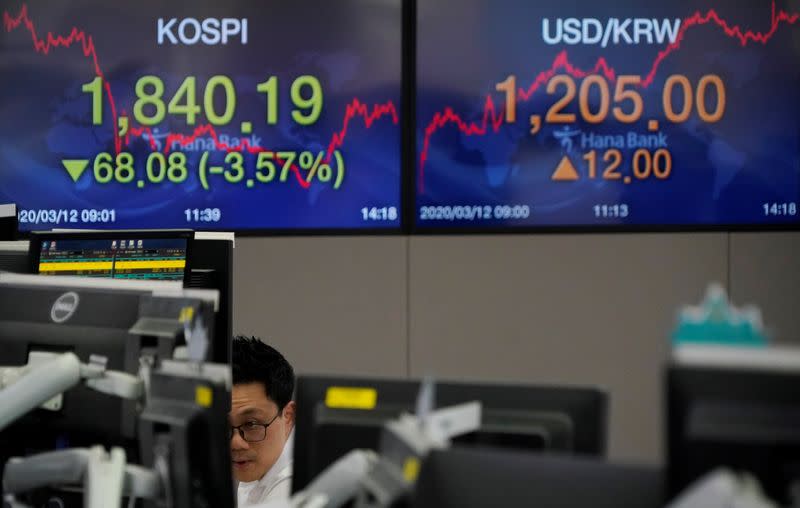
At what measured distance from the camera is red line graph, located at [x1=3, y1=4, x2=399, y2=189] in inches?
133

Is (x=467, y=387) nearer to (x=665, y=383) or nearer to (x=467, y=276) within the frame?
(x=665, y=383)

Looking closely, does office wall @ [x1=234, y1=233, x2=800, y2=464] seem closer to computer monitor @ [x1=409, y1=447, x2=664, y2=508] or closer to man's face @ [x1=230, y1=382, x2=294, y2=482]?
man's face @ [x1=230, y1=382, x2=294, y2=482]

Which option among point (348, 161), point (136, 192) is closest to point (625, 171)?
point (348, 161)

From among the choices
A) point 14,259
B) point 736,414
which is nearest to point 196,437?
point 736,414

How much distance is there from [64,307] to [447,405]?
70 cm

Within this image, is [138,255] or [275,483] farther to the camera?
[275,483]

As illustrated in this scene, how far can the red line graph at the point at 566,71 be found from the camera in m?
3.29

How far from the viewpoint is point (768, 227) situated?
10.8ft

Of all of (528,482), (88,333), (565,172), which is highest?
(565,172)

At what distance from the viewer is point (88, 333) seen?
1720mm

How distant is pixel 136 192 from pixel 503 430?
7.57 ft

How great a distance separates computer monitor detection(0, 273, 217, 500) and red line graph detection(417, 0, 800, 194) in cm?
170

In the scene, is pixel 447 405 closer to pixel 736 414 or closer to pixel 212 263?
pixel 736 414

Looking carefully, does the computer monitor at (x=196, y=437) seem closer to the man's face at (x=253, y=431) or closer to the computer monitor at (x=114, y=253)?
the computer monitor at (x=114, y=253)
